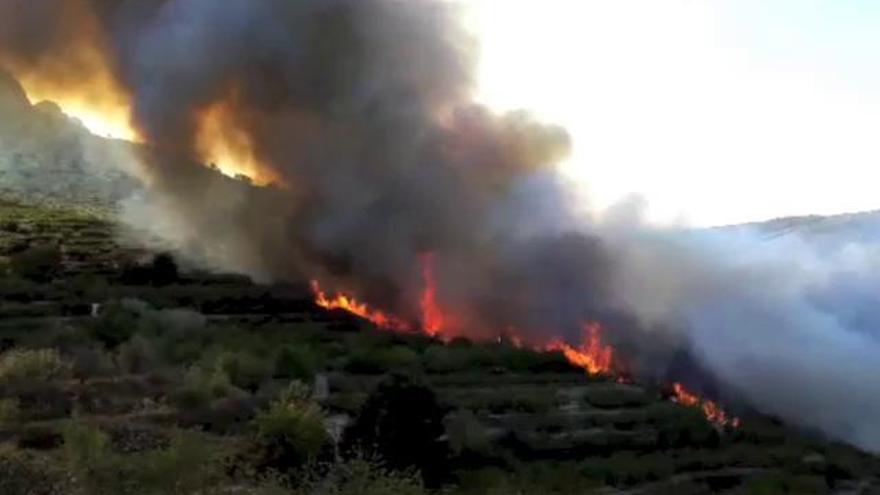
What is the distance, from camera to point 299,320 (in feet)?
155

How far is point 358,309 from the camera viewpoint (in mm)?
46875

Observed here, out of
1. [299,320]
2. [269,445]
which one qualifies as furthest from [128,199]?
[269,445]

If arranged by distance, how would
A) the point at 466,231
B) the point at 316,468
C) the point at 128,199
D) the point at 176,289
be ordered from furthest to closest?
the point at 128,199 < the point at 176,289 < the point at 466,231 < the point at 316,468

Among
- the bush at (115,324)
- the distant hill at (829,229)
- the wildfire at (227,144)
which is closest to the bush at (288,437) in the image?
the bush at (115,324)

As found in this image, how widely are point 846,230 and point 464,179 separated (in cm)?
1680

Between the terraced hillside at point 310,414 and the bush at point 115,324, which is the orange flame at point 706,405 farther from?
the bush at point 115,324

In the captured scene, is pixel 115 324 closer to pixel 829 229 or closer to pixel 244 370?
pixel 244 370

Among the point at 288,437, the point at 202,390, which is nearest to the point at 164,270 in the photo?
the point at 202,390

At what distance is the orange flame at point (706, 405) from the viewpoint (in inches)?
1425

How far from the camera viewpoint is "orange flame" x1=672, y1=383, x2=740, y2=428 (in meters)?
36.2

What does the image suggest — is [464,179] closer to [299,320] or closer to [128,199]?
[299,320]

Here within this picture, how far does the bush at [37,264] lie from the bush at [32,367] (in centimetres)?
2050

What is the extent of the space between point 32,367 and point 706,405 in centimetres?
2117

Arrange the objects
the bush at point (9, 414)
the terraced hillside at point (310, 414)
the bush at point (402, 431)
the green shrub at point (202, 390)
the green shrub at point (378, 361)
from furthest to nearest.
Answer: the green shrub at point (378, 361) → the green shrub at point (202, 390) → the bush at point (9, 414) → the bush at point (402, 431) → the terraced hillside at point (310, 414)
